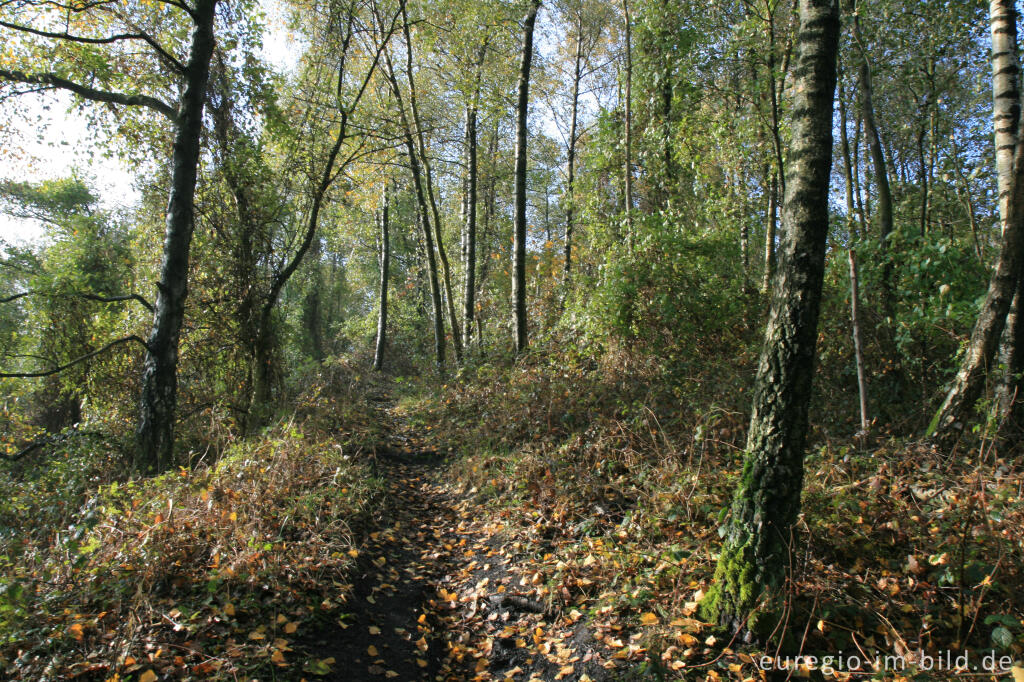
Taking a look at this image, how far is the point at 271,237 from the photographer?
9.65m

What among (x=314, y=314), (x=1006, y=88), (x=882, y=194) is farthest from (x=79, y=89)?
(x=314, y=314)

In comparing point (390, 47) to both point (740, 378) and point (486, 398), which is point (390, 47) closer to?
point (486, 398)

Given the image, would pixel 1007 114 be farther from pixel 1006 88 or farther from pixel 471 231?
pixel 471 231

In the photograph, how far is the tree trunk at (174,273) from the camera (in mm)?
6359

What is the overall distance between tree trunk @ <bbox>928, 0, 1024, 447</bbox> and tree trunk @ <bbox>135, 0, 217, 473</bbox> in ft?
27.5

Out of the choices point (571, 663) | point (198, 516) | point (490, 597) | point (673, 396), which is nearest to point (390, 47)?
point (673, 396)

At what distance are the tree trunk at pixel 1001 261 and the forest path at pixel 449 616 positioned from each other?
3675 mm

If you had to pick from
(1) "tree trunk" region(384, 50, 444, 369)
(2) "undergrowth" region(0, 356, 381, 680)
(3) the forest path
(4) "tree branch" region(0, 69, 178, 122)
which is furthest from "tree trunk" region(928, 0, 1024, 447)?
(1) "tree trunk" region(384, 50, 444, 369)

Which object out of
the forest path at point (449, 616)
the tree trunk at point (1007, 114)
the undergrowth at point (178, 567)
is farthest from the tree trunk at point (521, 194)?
the tree trunk at point (1007, 114)

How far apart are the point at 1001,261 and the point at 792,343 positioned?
2.97 meters

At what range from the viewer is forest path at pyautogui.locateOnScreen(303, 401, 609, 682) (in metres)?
3.58

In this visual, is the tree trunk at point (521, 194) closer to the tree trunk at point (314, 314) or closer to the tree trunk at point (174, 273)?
the tree trunk at point (174, 273)

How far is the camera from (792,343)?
304 cm

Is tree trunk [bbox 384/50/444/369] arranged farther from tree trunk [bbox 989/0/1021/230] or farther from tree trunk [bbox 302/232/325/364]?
tree trunk [bbox 302/232/325/364]
